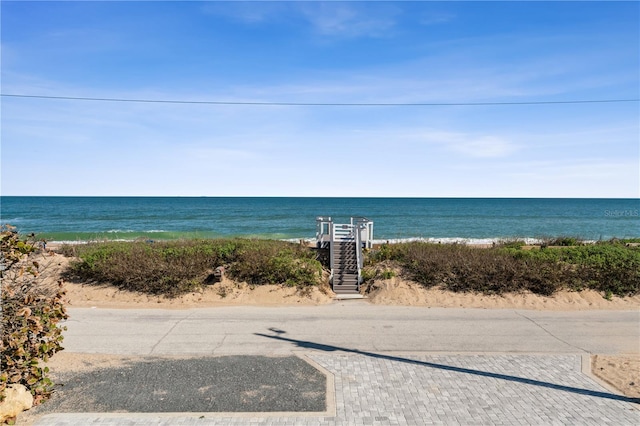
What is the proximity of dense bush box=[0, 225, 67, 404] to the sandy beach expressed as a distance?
7.54 meters

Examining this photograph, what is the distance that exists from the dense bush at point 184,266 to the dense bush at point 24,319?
8.08 meters

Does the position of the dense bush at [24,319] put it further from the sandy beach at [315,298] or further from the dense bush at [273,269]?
the dense bush at [273,269]

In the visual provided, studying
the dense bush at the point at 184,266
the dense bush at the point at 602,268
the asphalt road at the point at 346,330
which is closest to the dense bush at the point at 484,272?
the dense bush at the point at 602,268

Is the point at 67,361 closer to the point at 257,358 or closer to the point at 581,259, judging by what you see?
the point at 257,358

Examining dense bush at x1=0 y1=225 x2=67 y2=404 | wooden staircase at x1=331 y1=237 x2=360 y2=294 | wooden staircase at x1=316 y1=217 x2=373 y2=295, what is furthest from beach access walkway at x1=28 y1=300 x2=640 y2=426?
wooden staircase at x1=316 y1=217 x2=373 y2=295

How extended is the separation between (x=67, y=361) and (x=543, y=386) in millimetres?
10251

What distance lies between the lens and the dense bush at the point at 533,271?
52.0 feet

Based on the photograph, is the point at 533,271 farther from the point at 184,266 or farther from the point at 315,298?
the point at 184,266

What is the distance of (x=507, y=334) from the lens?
39.5ft

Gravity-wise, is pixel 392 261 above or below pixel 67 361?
above

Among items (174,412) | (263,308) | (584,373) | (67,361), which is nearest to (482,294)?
(584,373)

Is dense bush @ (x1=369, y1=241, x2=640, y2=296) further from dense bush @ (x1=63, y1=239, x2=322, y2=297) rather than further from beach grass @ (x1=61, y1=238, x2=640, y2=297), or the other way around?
dense bush @ (x1=63, y1=239, x2=322, y2=297)

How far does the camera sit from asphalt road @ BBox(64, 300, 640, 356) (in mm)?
10875

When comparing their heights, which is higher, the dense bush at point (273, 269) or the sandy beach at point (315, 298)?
the dense bush at point (273, 269)
